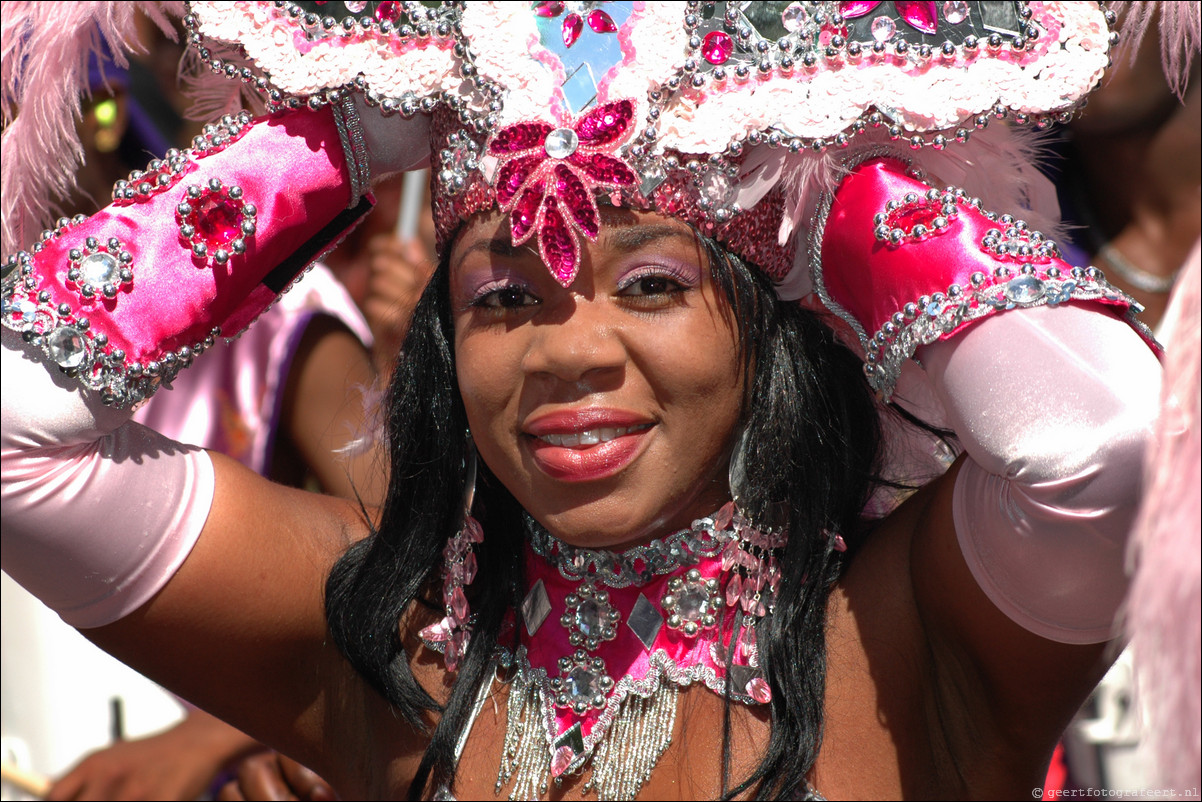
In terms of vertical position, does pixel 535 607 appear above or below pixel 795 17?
below

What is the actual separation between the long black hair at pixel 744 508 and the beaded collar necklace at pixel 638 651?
4cm

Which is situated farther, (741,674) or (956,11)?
(741,674)

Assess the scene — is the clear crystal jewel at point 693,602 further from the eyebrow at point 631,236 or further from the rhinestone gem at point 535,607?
the eyebrow at point 631,236

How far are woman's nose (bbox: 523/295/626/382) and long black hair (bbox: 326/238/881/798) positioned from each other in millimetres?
161

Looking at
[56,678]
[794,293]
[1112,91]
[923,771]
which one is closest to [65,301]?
[794,293]

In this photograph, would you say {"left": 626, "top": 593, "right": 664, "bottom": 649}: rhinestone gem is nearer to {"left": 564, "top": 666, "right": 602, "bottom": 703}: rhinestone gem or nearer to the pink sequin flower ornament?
{"left": 564, "top": 666, "right": 602, "bottom": 703}: rhinestone gem

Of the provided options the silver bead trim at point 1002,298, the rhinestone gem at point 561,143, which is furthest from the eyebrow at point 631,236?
the silver bead trim at point 1002,298

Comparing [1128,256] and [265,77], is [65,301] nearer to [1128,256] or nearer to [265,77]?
[265,77]

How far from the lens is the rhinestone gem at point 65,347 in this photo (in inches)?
58.0

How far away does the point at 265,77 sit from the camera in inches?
65.1

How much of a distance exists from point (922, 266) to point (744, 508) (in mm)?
399

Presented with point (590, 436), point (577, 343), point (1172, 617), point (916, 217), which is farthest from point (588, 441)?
point (1172, 617)

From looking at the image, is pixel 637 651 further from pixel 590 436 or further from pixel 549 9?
pixel 549 9

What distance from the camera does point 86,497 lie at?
5.06ft
